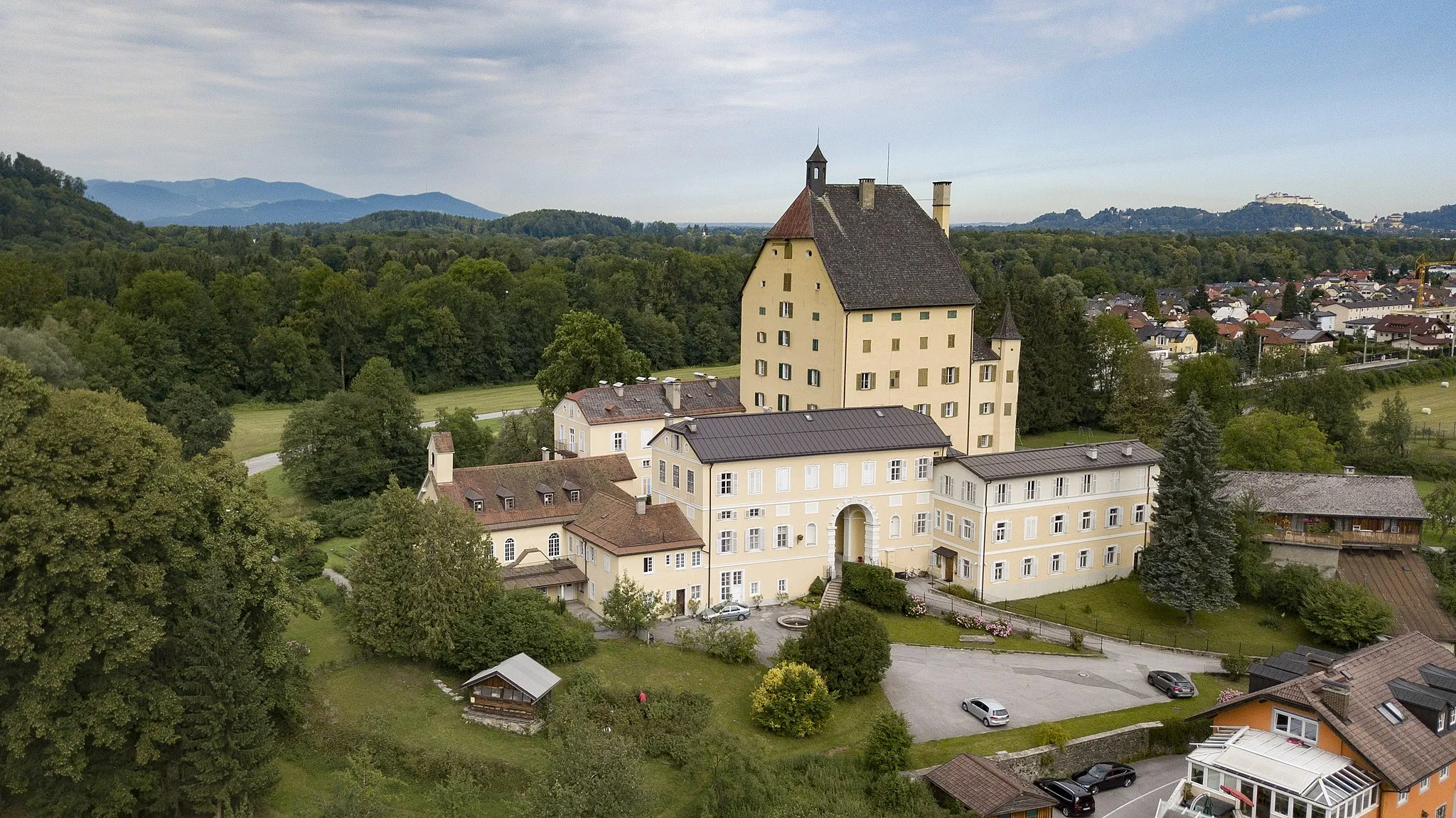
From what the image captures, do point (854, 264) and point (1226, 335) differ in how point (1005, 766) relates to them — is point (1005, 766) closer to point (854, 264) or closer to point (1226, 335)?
point (854, 264)

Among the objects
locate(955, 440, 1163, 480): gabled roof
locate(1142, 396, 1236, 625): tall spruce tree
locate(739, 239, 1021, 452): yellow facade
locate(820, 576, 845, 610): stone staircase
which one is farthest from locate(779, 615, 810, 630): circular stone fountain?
locate(1142, 396, 1236, 625): tall spruce tree

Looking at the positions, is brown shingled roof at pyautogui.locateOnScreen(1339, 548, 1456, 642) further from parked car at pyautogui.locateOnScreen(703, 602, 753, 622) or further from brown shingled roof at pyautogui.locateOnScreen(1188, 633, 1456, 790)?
parked car at pyautogui.locateOnScreen(703, 602, 753, 622)

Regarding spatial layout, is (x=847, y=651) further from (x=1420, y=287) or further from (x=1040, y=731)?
(x=1420, y=287)

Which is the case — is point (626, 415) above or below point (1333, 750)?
above

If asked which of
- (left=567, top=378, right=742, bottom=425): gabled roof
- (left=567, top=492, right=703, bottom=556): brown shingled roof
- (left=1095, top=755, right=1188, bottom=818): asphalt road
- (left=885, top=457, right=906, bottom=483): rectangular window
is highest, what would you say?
(left=567, top=378, right=742, bottom=425): gabled roof

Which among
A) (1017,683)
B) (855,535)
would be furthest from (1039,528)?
(1017,683)

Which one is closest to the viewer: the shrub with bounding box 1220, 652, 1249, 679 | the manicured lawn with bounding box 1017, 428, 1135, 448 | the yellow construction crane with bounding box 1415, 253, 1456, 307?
the shrub with bounding box 1220, 652, 1249, 679

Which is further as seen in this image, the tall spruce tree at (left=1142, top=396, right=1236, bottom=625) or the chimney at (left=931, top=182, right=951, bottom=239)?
the chimney at (left=931, top=182, right=951, bottom=239)
